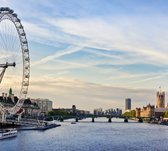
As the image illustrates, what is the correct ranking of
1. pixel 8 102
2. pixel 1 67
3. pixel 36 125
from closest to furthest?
pixel 1 67 → pixel 36 125 → pixel 8 102

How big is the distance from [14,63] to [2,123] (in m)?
33.5

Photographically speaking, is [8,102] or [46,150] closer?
[46,150]

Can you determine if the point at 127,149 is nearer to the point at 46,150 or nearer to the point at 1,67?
the point at 46,150

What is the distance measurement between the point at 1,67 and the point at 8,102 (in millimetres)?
98069

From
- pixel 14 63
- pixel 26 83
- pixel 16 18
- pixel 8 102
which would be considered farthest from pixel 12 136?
pixel 8 102

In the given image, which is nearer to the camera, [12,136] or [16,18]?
[16,18]

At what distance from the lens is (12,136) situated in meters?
96.4

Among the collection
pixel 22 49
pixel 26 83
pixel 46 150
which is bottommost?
pixel 46 150

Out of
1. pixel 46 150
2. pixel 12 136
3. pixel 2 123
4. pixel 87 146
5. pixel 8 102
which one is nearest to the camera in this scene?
pixel 46 150

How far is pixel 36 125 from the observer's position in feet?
450

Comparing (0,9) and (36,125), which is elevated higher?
(0,9)

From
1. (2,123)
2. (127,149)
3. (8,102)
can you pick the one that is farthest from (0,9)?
(8,102)

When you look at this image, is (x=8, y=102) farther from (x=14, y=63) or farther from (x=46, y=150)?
(x=46, y=150)

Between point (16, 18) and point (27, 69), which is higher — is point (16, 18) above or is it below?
above
